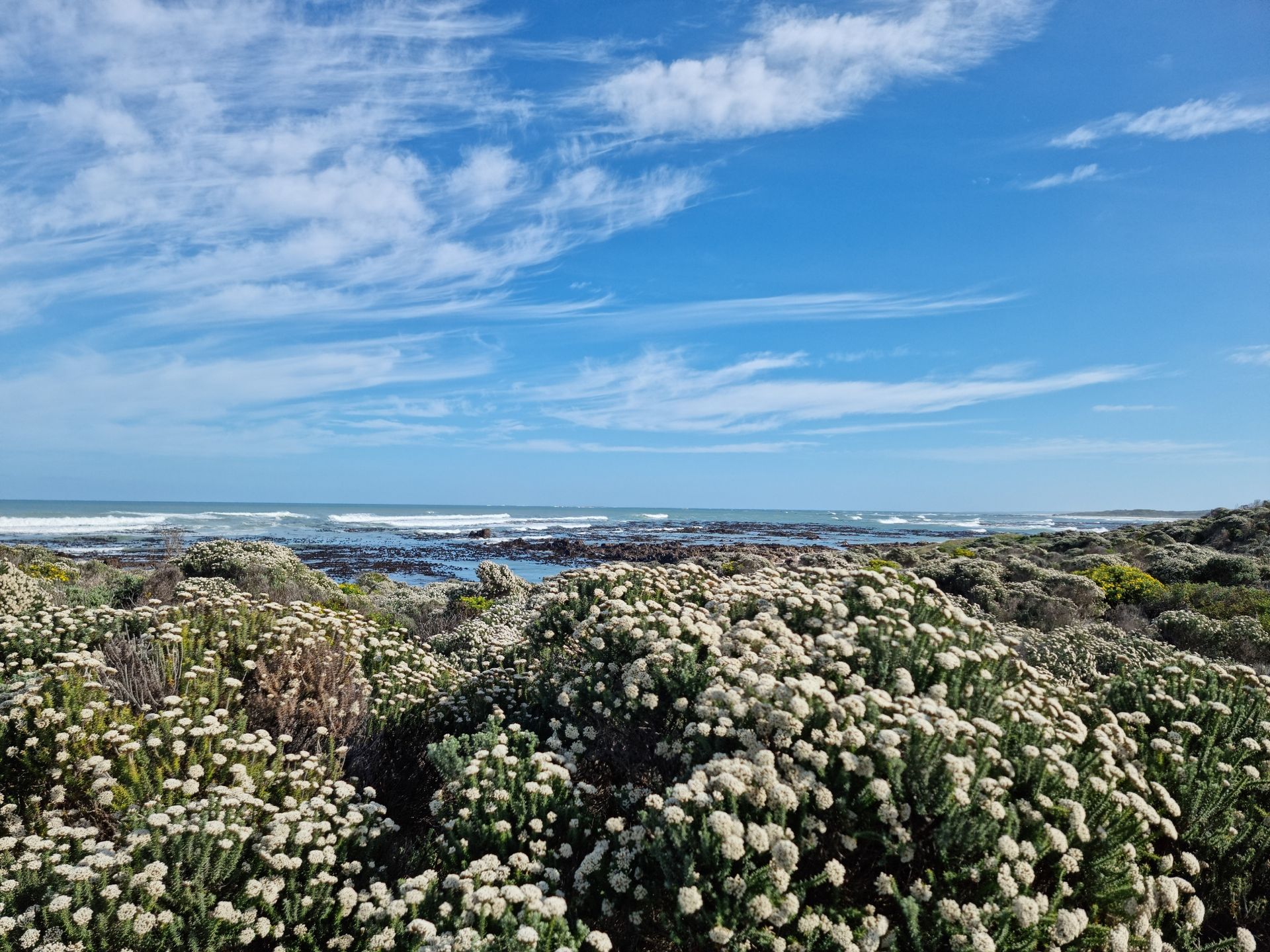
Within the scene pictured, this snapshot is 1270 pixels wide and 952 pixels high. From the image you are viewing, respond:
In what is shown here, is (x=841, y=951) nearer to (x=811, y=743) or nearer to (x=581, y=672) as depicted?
(x=811, y=743)

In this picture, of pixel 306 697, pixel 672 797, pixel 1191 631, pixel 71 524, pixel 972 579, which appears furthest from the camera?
pixel 71 524

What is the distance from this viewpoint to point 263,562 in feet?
54.9

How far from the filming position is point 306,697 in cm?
697

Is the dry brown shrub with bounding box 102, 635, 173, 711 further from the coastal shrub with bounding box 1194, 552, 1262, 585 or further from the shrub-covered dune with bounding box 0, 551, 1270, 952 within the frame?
the coastal shrub with bounding box 1194, 552, 1262, 585

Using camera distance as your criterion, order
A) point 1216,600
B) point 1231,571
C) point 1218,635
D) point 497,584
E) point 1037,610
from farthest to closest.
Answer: point 497,584 < point 1231,571 < point 1037,610 < point 1216,600 < point 1218,635

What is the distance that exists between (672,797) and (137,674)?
18.0 ft

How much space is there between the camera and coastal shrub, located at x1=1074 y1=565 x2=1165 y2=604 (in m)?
16.9

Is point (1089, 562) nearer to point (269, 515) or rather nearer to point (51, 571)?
point (51, 571)

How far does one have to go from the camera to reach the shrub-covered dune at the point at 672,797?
358cm

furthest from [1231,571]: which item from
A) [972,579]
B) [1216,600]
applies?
[972,579]

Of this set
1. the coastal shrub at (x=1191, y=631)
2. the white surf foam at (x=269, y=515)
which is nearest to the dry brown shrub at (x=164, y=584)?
the coastal shrub at (x=1191, y=631)

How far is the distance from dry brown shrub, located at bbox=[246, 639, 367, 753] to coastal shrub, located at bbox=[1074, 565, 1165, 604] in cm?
1758

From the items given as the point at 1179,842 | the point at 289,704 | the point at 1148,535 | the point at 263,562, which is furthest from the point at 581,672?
the point at 1148,535

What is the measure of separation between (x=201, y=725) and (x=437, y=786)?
2.16 m
